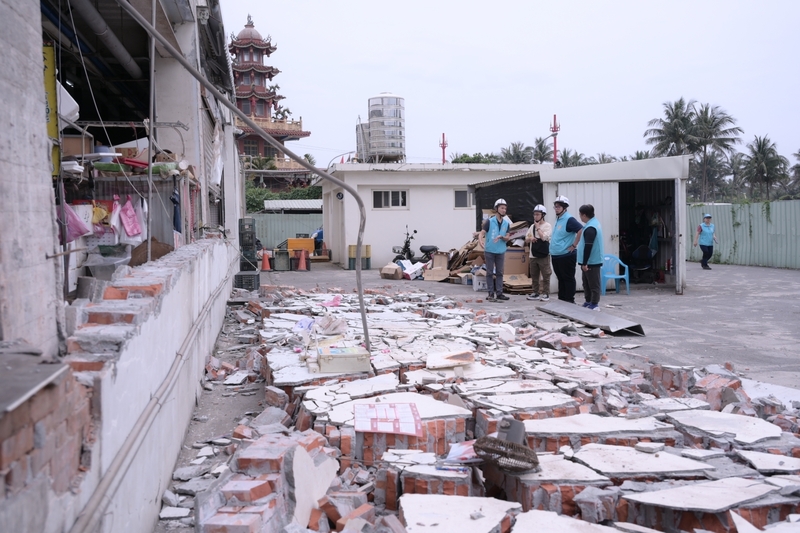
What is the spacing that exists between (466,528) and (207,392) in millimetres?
3709

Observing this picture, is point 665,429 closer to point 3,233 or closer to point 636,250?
point 3,233

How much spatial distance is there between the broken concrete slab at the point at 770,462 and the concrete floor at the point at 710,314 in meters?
2.40

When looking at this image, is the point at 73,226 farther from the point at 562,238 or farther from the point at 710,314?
the point at 710,314

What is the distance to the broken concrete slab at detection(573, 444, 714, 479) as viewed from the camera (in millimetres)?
3465

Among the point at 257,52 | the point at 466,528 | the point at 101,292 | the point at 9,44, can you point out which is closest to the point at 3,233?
the point at 9,44

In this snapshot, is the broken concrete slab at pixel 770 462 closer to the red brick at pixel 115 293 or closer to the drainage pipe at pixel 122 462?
the drainage pipe at pixel 122 462

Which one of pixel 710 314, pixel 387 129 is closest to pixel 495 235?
pixel 710 314

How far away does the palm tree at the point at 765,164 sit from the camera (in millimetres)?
50250

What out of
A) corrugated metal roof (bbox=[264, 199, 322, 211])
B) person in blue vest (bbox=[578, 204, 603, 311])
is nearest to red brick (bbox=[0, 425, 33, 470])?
person in blue vest (bbox=[578, 204, 603, 311])

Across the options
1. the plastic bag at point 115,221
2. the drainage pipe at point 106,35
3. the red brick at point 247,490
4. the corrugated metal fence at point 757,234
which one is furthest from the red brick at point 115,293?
the corrugated metal fence at point 757,234

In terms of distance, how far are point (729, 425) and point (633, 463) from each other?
1.04 metres

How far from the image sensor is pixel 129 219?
7996 mm

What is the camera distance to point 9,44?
2398 millimetres

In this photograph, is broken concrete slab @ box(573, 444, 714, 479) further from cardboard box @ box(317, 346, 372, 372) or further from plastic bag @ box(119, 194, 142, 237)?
plastic bag @ box(119, 194, 142, 237)
